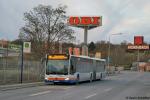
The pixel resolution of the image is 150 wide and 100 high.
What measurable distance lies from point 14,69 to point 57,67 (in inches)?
203

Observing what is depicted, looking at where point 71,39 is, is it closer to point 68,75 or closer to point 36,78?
point 36,78

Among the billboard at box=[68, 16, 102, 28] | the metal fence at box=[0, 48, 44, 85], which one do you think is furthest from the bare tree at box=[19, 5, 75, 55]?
the billboard at box=[68, 16, 102, 28]

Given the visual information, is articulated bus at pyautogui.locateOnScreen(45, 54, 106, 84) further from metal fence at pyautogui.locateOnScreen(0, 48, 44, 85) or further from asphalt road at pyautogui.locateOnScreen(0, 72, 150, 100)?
asphalt road at pyautogui.locateOnScreen(0, 72, 150, 100)

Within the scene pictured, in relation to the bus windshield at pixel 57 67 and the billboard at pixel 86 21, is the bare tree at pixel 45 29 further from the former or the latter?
the billboard at pixel 86 21

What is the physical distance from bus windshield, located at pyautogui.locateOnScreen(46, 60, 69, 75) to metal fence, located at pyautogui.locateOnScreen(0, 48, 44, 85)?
3512 millimetres

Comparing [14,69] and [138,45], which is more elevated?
[138,45]

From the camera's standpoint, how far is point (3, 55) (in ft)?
115

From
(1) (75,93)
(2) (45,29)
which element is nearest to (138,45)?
(2) (45,29)

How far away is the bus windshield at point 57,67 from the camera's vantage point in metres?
35.7

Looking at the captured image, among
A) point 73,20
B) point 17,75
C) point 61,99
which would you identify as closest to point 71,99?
point 61,99

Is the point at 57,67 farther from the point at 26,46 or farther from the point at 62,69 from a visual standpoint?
the point at 26,46

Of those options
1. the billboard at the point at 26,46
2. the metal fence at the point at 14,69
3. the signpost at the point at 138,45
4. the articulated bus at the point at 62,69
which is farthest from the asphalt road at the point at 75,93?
the signpost at the point at 138,45

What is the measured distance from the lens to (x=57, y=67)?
35.8 m

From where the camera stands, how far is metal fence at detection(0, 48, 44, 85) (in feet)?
117
